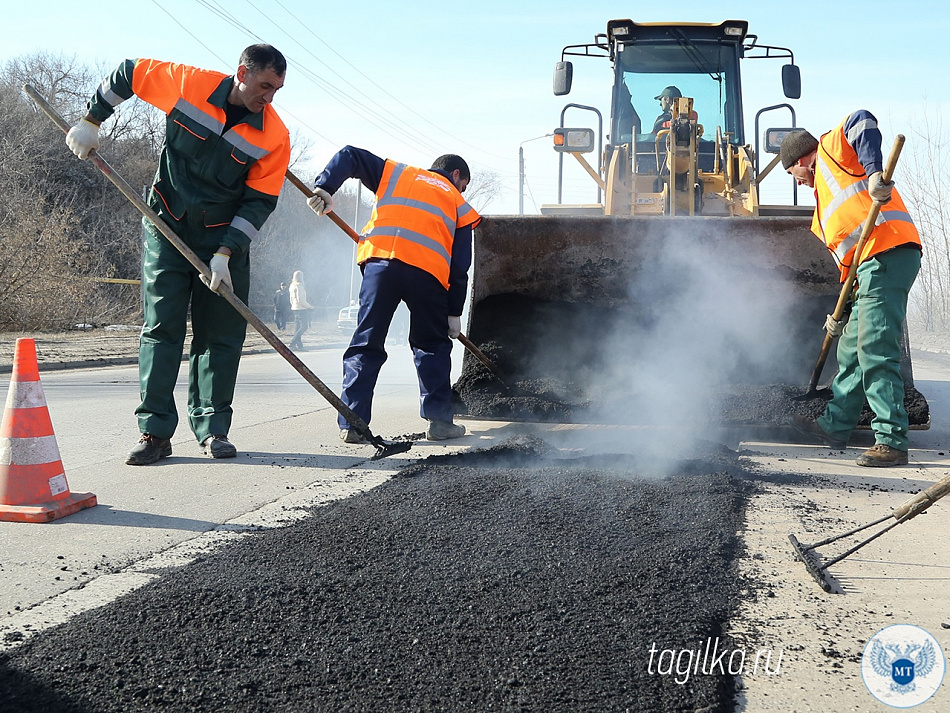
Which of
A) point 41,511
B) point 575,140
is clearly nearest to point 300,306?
point 575,140

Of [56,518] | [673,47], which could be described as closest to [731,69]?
[673,47]

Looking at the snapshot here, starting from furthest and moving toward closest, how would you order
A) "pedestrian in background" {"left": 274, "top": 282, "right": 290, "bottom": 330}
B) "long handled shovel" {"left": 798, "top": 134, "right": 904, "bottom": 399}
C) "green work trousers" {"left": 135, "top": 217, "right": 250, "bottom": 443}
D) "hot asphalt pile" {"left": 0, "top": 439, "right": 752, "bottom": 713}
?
1. "pedestrian in background" {"left": 274, "top": 282, "right": 290, "bottom": 330}
2. "green work trousers" {"left": 135, "top": 217, "right": 250, "bottom": 443}
3. "long handled shovel" {"left": 798, "top": 134, "right": 904, "bottom": 399}
4. "hot asphalt pile" {"left": 0, "top": 439, "right": 752, "bottom": 713}

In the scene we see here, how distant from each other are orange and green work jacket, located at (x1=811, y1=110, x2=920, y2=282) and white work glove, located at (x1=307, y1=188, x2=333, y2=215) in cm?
287

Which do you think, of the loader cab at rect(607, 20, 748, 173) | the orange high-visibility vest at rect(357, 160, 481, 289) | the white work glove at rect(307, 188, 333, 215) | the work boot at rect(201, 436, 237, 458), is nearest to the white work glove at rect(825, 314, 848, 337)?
the orange high-visibility vest at rect(357, 160, 481, 289)

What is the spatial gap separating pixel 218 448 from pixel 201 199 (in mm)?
1315

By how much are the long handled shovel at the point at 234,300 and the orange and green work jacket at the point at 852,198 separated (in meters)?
2.78

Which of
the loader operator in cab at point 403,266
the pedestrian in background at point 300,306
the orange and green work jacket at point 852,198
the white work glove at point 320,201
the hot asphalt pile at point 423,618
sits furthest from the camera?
the pedestrian in background at point 300,306

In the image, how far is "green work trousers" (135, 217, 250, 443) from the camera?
4660mm

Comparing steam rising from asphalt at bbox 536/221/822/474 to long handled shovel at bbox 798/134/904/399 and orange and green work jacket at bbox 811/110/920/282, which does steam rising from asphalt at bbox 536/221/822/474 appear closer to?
long handled shovel at bbox 798/134/904/399

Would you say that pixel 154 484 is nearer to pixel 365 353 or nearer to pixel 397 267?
pixel 365 353

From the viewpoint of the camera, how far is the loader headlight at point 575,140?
330 inches

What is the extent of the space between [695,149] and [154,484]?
5485 mm

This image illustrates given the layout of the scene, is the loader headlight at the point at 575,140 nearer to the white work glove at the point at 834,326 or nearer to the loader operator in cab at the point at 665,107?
the loader operator in cab at the point at 665,107

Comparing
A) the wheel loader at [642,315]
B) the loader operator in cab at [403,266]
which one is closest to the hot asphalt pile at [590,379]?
the wheel loader at [642,315]
